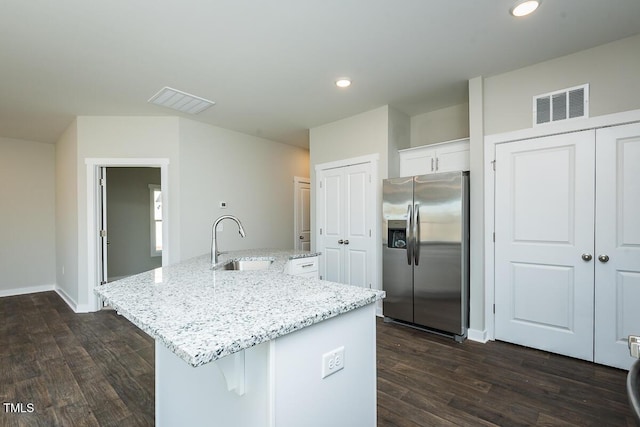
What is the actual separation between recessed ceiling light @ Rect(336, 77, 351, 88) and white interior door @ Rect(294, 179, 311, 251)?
2700 mm

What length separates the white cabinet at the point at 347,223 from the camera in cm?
391

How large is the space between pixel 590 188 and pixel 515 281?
984 mm

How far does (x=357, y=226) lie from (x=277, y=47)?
2.29 m

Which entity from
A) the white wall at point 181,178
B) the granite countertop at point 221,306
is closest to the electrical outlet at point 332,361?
the granite countertop at point 221,306

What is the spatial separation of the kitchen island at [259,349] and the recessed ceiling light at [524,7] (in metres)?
2.06

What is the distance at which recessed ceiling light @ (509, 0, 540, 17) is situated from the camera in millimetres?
1970

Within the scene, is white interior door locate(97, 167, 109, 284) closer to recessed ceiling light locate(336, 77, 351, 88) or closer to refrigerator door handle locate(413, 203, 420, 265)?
recessed ceiling light locate(336, 77, 351, 88)

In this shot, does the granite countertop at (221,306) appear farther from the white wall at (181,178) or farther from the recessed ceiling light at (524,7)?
the white wall at (181,178)

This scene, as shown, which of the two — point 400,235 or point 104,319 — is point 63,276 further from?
point 400,235

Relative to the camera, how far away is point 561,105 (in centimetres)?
266

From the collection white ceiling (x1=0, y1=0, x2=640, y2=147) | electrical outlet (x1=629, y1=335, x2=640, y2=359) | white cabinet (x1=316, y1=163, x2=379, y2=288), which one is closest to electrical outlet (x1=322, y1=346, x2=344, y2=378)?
electrical outlet (x1=629, y1=335, x2=640, y2=359)

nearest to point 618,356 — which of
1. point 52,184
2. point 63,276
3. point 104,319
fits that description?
point 104,319

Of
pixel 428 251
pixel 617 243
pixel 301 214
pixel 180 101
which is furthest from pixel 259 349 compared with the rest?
pixel 301 214

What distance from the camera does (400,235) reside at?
347cm
